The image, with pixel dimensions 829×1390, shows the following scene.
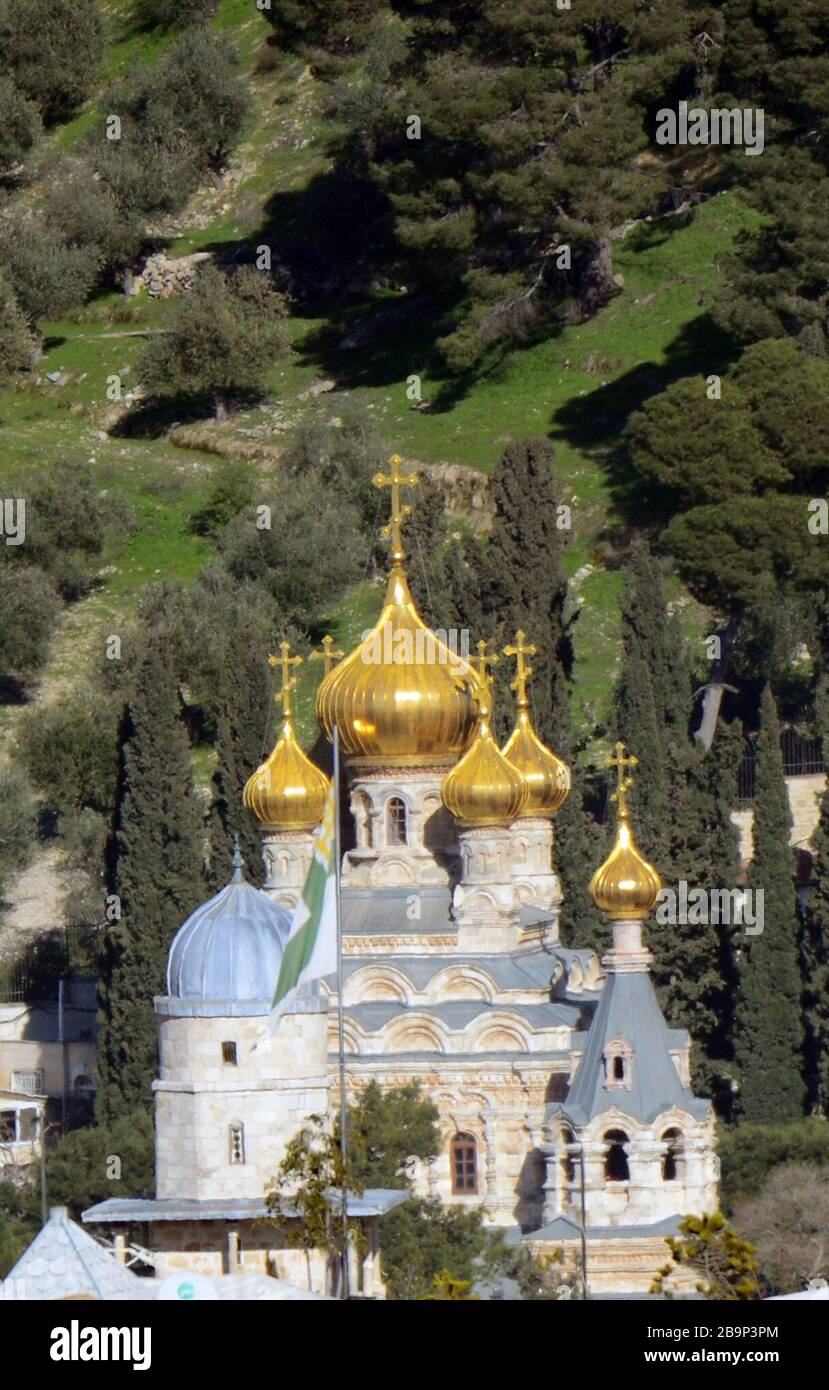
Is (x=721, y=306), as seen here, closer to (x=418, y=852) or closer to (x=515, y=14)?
(x=515, y=14)

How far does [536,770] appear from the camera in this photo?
5000 centimetres

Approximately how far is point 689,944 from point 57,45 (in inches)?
1824

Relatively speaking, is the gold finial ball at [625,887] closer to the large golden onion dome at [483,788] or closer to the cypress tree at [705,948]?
the large golden onion dome at [483,788]

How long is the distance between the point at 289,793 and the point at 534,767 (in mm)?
4129

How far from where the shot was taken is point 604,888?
4431 cm

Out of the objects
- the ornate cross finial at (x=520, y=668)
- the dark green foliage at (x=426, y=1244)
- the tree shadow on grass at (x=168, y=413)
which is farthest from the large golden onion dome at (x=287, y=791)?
the tree shadow on grass at (x=168, y=413)

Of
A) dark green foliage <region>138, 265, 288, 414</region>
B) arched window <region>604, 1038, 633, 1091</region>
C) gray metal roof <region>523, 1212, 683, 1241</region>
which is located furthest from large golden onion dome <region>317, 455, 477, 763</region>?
dark green foliage <region>138, 265, 288, 414</region>

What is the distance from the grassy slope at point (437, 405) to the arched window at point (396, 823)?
1280 cm

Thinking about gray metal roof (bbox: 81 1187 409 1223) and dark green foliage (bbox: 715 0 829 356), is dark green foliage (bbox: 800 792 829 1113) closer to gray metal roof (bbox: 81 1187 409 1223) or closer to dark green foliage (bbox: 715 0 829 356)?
gray metal roof (bbox: 81 1187 409 1223)

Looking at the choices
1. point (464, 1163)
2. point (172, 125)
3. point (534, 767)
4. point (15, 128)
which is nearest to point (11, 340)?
point (172, 125)

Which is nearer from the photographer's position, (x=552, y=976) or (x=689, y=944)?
(x=552, y=976)

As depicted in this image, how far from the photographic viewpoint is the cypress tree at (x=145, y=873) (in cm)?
4897
